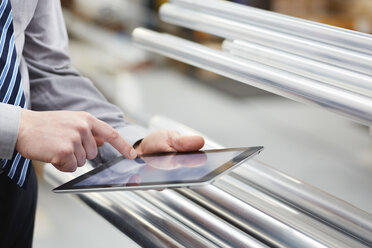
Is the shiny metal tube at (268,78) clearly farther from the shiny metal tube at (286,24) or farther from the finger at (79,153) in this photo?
the finger at (79,153)

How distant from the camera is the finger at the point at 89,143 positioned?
1.66ft

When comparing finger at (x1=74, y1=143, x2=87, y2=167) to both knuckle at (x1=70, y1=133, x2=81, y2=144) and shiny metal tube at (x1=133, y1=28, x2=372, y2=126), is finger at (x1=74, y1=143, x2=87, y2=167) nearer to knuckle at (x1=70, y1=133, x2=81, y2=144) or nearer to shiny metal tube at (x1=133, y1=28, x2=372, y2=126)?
knuckle at (x1=70, y1=133, x2=81, y2=144)

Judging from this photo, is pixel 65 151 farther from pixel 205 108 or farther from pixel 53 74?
pixel 205 108

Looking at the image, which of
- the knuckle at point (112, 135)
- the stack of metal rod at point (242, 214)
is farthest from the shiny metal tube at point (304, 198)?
the knuckle at point (112, 135)

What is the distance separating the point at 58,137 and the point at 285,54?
25cm

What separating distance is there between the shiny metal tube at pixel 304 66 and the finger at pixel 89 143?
0.21 metres

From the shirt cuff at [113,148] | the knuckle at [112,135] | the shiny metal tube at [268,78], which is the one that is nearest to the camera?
the shiny metal tube at [268,78]

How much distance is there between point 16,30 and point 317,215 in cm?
45

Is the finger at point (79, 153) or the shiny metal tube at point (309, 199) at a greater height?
the shiny metal tube at point (309, 199)

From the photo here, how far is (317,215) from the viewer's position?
0.49m

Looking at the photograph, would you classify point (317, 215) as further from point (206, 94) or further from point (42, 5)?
point (206, 94)

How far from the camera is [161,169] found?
0.50 metres

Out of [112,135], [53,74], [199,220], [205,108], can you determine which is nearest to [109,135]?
[112,135]

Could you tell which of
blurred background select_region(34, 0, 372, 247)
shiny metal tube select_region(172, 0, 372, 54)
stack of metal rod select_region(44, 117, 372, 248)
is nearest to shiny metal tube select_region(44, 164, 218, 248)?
stack of metal rod select_region(44, 117, 372, 248)
